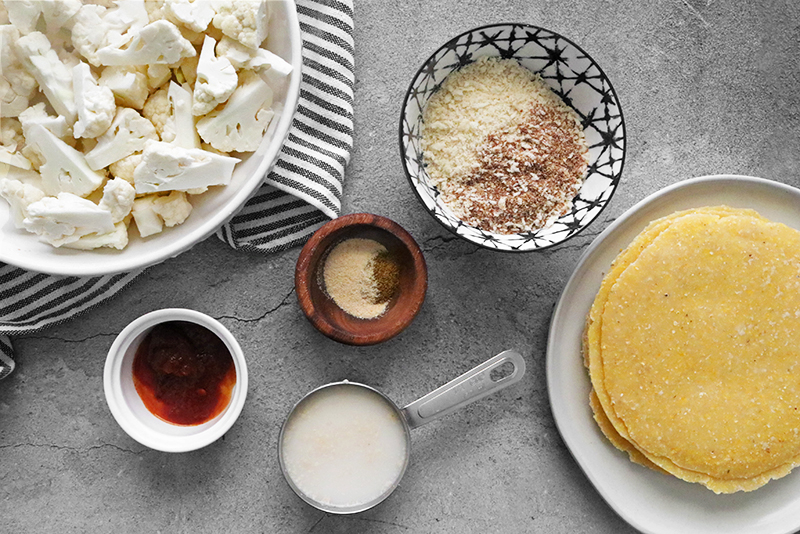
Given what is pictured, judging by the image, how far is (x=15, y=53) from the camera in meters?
1.34

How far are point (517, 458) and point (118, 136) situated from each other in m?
1.26

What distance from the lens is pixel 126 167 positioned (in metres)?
1.39

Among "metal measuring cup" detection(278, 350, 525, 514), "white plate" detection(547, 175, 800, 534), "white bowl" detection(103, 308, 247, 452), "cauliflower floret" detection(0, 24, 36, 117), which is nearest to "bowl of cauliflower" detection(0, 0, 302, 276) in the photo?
"cauliflower floret" detection(0, 24, 36, 117)

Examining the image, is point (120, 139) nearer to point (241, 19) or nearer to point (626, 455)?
point (241, 19)

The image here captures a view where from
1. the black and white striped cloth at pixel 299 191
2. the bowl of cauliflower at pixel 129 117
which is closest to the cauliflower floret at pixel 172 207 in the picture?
the bowl of cauliflower at pixel 129 117

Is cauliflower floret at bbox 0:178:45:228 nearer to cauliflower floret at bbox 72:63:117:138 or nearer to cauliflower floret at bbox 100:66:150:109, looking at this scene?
cauliflower floret at bbox 72:63:117:138

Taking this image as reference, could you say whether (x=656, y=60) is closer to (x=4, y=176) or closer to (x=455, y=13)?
(x=455, y=13)

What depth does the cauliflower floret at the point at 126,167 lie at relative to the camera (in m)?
1.39

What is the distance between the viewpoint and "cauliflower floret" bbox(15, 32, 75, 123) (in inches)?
52.4

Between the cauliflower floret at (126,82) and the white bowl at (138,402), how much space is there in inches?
19.2

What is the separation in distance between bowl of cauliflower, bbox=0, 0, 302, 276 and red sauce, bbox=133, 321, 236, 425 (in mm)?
236

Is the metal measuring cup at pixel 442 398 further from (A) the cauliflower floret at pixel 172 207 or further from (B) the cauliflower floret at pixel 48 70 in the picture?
(B) the cauliflower floret at pixel 48 70

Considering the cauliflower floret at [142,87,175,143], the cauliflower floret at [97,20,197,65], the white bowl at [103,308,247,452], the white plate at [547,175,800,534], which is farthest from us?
the white plate at [547,175,800,534]

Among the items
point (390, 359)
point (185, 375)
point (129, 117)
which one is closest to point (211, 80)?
point (129, 117)
